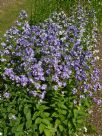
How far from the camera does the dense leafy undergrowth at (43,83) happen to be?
5.34 metres

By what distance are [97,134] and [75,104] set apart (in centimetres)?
118

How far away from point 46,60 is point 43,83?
1.19 feet

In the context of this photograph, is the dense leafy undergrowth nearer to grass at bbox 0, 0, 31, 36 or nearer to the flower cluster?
the flower cluster

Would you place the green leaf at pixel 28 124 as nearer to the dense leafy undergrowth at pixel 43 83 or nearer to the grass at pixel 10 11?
the dense leafy undergrowth at pixel 43 83

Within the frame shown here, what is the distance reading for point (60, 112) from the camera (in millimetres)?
5523

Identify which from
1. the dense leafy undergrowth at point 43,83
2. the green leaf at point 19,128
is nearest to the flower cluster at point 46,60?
the dense leafy undergrowth at point 43,83

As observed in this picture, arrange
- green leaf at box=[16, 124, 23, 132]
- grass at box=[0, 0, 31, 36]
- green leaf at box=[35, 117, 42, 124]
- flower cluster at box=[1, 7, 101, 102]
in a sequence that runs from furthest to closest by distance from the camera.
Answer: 1. grass at box=[0, 0, 31, 36]
2. flower cluster at box=[1, 7, 101, 102]
3. green leaf at box=[35, 117, 42, 124]
4. green leaf at box=[16, 124, 23, 132]

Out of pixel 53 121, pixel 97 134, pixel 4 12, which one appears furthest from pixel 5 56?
pixel 4 12

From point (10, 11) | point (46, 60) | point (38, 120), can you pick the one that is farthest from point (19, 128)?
point (10, 11)

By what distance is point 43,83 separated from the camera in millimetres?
5715

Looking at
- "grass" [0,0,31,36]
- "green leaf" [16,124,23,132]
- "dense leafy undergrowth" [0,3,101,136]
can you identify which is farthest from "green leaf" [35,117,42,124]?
"grass" [0,0,31,36]

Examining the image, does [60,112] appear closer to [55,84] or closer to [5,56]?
[55,84]

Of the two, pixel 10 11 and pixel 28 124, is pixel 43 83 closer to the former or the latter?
pixel 28 124

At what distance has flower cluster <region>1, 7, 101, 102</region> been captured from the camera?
214 inches
